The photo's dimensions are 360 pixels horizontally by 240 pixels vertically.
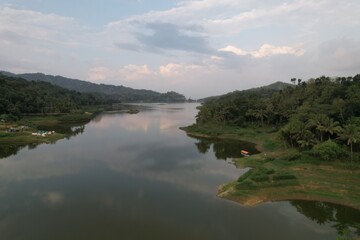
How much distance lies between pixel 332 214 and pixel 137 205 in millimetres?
21861

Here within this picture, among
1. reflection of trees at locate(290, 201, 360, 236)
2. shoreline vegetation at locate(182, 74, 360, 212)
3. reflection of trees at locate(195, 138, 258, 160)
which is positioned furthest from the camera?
reflection of trees at locate(195, 138, 258, 160)

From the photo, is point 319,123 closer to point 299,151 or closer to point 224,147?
point 299,151

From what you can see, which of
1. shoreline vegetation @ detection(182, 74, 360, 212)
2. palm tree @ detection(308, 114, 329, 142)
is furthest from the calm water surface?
palm tree @ detection(308, 114, 329, 142)

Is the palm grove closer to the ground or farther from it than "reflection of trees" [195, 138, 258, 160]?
farther from it

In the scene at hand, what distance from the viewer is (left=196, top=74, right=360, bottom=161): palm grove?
51281 mm

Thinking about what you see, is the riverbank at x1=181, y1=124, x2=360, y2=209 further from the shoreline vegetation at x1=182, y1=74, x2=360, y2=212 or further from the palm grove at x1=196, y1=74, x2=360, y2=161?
the palm grove at x1=196, y1=74, x2=360, y2=161

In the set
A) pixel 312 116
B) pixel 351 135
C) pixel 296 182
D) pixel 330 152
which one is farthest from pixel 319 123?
pixel 296 182

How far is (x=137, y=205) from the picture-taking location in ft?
117

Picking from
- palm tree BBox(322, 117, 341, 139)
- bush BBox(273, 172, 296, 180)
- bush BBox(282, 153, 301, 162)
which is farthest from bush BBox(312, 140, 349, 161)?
bush BBox(273, 172, 296, 180)

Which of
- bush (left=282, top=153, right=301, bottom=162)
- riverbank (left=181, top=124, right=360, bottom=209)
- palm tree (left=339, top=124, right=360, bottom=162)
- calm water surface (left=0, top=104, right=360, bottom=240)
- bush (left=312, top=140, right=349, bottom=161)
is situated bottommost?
calm water surface (left=0, top=104, right=360, bottom=240)

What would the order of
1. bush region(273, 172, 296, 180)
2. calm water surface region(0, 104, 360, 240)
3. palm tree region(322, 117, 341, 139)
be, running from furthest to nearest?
palm tree region(322, 117, 341, 139) → bush region(273, 172, 296, 180) → calm water surface region(0, 104, 360, 240)

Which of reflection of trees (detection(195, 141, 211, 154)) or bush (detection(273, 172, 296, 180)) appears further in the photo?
reflection of trees (detection(195, 141, 211, 154))

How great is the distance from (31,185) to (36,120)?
88.1m

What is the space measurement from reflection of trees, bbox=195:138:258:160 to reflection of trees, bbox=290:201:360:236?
26453mm
